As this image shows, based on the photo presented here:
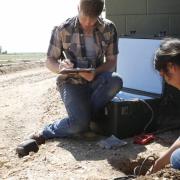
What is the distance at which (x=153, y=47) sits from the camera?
17.4ft

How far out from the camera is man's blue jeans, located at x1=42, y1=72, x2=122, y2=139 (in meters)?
4.61

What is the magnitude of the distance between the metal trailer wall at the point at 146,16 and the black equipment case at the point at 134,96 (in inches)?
25.9

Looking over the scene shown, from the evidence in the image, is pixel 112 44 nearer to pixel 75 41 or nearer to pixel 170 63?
pixel 75 41

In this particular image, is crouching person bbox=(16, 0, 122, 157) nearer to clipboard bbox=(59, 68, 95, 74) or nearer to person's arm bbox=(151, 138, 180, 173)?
clipboard bbox=(59, 68, 95, 74)

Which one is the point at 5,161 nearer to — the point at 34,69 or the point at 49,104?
the point at 49,104

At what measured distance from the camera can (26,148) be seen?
4.48 meters

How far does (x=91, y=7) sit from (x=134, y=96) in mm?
1053

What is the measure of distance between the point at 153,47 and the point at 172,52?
7.45 feet

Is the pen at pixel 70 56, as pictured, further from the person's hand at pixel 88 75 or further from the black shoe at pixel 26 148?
the black shoe at pixel 26 148

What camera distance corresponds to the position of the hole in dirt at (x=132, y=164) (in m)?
3.93

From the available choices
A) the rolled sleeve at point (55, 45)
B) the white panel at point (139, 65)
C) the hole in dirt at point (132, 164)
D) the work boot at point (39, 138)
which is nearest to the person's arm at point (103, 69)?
the rolled sleeve at point (55, 45)

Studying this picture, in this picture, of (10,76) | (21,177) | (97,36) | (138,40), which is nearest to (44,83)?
(10,76)

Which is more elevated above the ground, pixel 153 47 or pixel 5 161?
pixel 153 47

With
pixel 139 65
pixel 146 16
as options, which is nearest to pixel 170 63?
pixel 139 65
